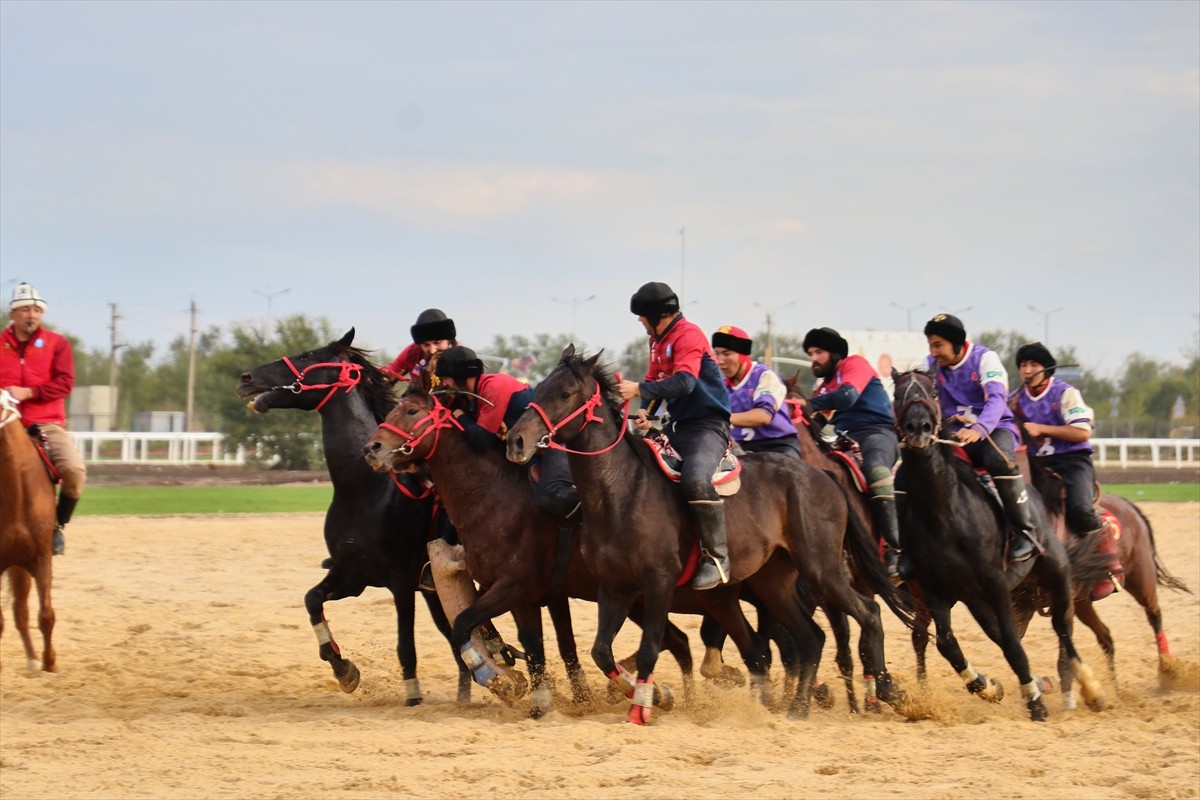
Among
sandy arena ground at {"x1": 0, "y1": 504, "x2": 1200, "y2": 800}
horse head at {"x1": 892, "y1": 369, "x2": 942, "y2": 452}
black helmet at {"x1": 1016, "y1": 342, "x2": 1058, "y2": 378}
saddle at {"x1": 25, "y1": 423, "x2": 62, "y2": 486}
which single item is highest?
black helmet at {"x1": 1016, "y1": 342, "x2": 1058, "y2": 378}

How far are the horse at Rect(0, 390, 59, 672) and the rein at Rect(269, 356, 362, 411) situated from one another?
252 cm

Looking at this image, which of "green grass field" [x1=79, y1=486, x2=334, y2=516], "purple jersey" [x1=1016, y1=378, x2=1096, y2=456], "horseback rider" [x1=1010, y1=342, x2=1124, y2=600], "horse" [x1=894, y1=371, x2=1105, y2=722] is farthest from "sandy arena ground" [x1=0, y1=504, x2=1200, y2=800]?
"green grass field" [x1=79, y1=486, x2=334, y2=516]

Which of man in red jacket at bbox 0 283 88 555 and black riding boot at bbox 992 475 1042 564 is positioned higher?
man in red jacket at bbox 0 283 88 555

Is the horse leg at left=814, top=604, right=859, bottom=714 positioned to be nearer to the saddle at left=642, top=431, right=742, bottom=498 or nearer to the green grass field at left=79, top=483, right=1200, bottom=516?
the saddle at left=642, top=431, right=742, bottom=498

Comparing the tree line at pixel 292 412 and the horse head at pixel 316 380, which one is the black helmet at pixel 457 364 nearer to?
the horse head at pixel 316 380

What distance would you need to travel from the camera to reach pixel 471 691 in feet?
33.0

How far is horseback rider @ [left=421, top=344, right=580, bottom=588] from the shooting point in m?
8.73

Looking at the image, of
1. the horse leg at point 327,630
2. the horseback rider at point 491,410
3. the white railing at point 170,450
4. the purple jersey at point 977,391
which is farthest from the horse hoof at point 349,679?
the white railing at point 170,450

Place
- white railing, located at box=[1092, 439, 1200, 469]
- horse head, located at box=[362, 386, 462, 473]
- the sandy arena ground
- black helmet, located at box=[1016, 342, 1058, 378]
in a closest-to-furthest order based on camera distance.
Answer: the sandy arena ground < horse head, located at box=[362, 386, 462, 473] < black helmet, located at box=[1016, 342, 1058, 378] < white railing, located at box=[1092, 439, 1200, 469]

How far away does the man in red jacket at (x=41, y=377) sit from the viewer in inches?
438

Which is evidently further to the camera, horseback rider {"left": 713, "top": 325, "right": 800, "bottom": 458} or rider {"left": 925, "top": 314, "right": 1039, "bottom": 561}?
horseback rider {"left": 713, "top": 325, "right": 800, "bottom": 458}

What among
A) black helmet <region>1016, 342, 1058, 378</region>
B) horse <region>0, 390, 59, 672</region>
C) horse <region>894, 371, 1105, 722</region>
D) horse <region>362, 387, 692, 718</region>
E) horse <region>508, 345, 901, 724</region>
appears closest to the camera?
horse <region>508, 345, 901, 724</region>

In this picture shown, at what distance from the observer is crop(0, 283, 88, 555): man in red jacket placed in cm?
1112

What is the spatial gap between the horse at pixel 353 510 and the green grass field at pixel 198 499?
15.6 m
